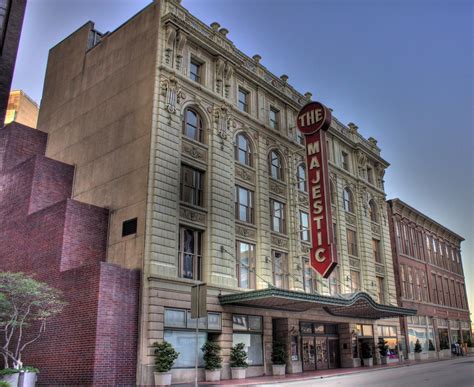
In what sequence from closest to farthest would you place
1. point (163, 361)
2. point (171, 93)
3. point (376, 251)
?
point (163, 361), point (171, 93), point (376, 251)

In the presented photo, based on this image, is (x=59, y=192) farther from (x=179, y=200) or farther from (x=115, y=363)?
(x=115, y=363)

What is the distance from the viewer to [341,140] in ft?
138

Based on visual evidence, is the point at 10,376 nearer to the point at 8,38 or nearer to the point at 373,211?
the point at 8,38

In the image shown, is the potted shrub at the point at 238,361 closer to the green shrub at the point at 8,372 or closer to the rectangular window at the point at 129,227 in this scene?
the rectangular window at the point at 129,227

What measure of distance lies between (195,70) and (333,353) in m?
21.4

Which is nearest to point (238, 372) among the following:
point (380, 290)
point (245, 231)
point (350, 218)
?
point (245, 231)

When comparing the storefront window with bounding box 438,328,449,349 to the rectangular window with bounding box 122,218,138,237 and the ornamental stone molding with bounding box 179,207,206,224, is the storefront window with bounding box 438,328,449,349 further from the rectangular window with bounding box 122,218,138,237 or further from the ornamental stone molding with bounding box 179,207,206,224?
the rectangular window with bounding box 122,218,138,237

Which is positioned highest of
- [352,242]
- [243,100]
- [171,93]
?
[243,100]

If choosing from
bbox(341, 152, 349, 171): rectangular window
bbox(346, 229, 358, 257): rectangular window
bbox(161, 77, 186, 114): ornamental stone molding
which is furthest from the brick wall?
bbox(341, 152, 349, 171): rectangular window

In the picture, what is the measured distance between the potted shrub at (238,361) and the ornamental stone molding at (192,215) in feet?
22.4

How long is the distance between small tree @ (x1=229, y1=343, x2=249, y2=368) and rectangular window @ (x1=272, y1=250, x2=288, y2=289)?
604cm

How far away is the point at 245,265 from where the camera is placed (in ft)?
94.0

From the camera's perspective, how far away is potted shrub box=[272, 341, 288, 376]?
27578mm

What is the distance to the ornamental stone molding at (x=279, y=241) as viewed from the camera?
1234 inches
